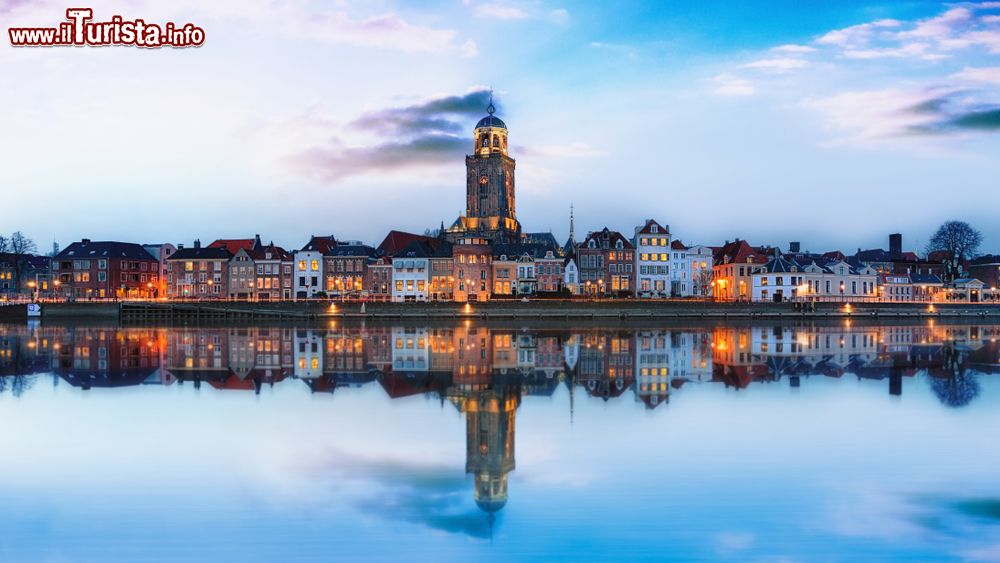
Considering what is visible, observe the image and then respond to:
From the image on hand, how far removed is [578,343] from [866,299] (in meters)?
62.8

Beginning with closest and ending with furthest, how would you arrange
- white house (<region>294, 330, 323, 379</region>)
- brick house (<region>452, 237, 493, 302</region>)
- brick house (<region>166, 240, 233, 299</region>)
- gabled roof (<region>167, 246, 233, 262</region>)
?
1. white house (<region>294, 330, 323, 379</region>)
2. brick house (<region>452, 237, 493, 302</region>)
3. brick house (<region>166, 240, 233, 299</region>)
4. gabled roof (<region>167, 246, 233, 262</region>)

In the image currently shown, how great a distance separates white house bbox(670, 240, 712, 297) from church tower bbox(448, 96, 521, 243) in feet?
94.0

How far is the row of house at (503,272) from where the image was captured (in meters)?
83.1

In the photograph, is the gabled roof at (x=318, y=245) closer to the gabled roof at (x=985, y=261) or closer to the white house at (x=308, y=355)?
the white house at (x=308, y=355)

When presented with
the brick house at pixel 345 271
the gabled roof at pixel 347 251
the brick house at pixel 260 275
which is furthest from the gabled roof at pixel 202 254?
the brick house at pixel 345 271

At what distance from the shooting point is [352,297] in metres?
84.9

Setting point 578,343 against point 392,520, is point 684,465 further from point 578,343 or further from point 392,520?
point 578,343

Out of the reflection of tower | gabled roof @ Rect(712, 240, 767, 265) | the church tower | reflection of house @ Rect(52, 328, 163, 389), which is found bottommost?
reflection of house @ Rect(52, 328, 163, 389)

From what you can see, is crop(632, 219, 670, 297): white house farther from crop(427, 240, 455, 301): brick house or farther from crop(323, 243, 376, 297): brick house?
crop(323, 243, 376, 297): brick house

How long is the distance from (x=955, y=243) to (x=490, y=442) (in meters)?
105

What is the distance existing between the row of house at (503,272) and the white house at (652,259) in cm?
12

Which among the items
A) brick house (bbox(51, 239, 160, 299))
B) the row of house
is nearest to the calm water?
the row of house

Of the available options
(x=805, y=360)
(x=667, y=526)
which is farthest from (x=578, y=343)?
(x=667, y=526)

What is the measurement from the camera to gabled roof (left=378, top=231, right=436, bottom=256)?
89375mm
